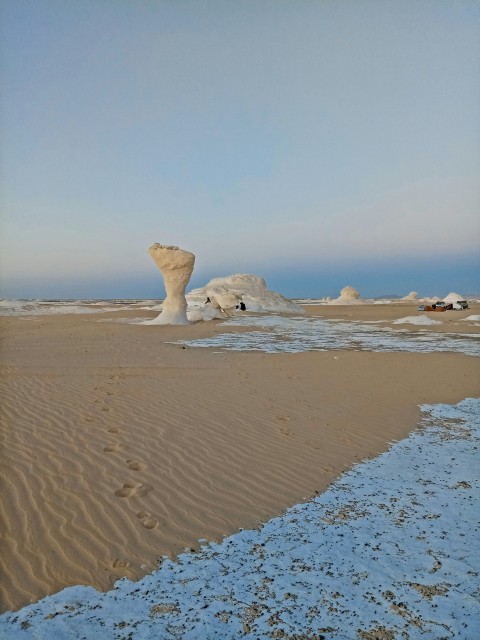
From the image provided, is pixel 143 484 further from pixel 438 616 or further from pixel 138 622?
pixel 438 616

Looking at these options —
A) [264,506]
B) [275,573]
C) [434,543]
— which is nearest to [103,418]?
[264,506]

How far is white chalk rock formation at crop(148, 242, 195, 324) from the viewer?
1032 inches

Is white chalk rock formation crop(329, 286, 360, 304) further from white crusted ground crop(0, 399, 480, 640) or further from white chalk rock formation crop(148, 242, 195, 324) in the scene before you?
white crusted ground crop(0, 399, 480, 640)

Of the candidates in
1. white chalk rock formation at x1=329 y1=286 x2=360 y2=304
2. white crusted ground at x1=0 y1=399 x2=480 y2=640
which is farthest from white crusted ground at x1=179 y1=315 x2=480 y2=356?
white chalk rock formation at x1=329 y1=286 x2=360 y2=304

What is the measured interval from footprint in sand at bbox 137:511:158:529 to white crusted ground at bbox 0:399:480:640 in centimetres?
59

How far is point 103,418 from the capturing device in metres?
7.24

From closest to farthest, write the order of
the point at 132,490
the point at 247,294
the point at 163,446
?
the point at 132,490
the point at 163,446
the point at 247,294

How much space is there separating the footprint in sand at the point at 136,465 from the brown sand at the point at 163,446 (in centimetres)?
1

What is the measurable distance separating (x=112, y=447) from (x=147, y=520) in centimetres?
190

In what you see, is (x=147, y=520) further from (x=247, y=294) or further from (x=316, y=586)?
(x=247, y=294)

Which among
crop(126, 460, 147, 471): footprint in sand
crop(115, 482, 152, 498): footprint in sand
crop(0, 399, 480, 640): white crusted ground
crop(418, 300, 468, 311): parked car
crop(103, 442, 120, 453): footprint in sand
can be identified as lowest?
crop(0, 399, 480, 640): white crusted ground

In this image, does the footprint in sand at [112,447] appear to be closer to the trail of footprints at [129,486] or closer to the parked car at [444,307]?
the trail of footprints at [129,486]

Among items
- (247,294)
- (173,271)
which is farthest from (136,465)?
(247,294)

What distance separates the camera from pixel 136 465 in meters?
5.52
